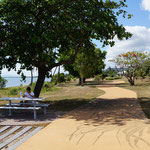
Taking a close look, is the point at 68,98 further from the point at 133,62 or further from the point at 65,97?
the point at 133,62

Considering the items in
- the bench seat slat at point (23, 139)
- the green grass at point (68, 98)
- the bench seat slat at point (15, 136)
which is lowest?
the green grass at point (68, 98)

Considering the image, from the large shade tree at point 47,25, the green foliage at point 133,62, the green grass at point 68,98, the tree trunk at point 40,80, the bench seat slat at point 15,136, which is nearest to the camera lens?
the bench seat slat at point 15,136

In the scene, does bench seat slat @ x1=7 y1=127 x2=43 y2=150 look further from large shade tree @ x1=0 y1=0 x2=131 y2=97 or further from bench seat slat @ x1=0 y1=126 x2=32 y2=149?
large shade tree @ x1=0 y1=0 x2=131 y2=97

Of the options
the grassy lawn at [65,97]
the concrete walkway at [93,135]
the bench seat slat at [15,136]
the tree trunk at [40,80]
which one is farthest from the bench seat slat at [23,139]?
the tree trunk at [40,80]

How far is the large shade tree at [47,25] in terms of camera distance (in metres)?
10.2

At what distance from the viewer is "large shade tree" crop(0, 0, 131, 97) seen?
10.2m

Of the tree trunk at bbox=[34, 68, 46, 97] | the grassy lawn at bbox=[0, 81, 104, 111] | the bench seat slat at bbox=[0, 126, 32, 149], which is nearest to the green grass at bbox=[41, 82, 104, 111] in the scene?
the grassy lawn at bbox=[0, 81, 104, 111]

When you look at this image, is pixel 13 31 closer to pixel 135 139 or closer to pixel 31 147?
pixel 31 147

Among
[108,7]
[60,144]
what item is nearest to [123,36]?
[108,7]

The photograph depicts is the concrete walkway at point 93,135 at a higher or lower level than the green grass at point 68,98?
higher

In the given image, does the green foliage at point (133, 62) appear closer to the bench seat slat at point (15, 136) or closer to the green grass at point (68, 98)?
the green grass at point (68, 98)

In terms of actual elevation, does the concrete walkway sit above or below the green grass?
above

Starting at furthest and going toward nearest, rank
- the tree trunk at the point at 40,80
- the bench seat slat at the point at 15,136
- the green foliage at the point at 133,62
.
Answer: the green foliage at the point at 133,62 < the tree trunk at the point at 40,80 < the bench seat slat at the point at 15,136

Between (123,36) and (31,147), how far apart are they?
370 inches
